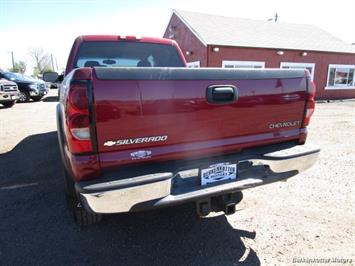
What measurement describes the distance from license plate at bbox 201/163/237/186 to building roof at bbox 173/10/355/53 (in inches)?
572

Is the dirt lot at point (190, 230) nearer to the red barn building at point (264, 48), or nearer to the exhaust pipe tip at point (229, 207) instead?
the exhaust pipe tip at point (229, 207)

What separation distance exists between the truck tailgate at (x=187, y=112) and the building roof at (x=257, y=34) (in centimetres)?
1404

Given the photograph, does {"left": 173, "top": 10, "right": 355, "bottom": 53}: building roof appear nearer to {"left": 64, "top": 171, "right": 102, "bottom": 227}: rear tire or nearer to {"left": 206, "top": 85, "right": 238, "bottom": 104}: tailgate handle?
{"left": 206, "top": 85, "right": 238, "bottom": 104}: tailgate handle

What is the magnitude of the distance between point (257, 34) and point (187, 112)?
1958 centimetres

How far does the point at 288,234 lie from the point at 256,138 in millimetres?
1164

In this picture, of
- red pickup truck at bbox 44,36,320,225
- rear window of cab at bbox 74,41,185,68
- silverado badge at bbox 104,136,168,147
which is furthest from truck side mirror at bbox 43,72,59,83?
silverado badge at bbox 104,136,168,147

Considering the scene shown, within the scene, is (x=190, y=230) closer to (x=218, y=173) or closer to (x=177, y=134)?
(x=218, y=173)

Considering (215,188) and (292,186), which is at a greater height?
(215,188)

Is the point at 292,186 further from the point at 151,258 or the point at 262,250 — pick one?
the point at 151,258

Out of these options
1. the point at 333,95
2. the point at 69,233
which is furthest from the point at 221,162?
the point at 333,95

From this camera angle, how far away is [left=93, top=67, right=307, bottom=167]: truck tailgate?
1995 millimetres

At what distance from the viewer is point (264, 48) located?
668 inches

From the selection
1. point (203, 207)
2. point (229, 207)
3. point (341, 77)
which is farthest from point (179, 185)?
point (341, 77)

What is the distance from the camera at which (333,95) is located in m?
20.2
